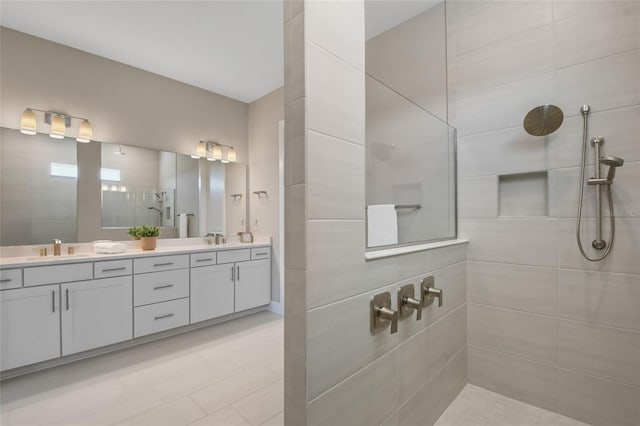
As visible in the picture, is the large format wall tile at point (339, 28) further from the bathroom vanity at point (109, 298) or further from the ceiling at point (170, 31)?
the bathroom vanity at point (109, 298)

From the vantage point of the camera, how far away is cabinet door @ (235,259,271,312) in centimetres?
328

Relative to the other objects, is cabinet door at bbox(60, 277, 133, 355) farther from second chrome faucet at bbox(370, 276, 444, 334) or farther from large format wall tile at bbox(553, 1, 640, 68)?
large format wall tile at bbox(553, 1, 640, 68)

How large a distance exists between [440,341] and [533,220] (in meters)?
0.92

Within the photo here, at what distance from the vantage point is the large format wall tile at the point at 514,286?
1.64 m

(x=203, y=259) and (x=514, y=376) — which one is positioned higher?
(x=203, y=259)

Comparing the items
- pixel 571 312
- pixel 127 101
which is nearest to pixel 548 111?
pixel 571 312

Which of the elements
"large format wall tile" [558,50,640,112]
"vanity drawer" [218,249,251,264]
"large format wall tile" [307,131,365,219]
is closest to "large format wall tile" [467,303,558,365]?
"large format wall tile" [558,50,640,112]

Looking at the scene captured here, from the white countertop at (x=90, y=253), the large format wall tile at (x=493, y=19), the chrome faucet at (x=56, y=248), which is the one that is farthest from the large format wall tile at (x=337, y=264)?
the chrome faucet at (x=56, y=248)

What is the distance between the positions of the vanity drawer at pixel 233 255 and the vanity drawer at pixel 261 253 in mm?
59

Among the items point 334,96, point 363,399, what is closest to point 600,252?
point 363,399

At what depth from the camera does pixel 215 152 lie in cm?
369

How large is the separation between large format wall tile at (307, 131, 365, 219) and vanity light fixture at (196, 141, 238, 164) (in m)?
3.04

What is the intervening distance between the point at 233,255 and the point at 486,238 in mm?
2547

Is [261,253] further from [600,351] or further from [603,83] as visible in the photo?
[603,83]
